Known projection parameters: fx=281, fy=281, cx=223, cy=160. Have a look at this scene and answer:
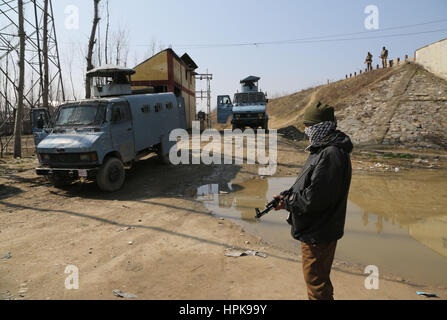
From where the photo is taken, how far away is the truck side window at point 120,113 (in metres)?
7.58

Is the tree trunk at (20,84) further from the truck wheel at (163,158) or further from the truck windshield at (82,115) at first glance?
the truck wheel at (163,158)

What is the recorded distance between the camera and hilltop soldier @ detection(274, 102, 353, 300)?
2.12 meters

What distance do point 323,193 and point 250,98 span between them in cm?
1554

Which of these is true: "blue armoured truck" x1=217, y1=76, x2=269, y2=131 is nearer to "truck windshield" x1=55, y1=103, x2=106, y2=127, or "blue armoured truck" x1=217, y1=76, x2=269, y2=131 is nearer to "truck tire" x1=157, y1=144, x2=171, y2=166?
"truck tire" x1=157, y1=144, x2=171, y2=166

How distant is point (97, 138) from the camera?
22.5 feet

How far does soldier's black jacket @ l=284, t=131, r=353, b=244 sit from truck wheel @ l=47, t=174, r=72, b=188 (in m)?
6.61

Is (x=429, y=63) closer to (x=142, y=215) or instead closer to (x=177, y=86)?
(x=177, y=86)

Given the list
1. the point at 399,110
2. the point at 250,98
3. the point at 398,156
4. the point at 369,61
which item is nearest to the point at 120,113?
the point at 250,98

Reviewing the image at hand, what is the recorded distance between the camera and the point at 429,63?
934 inches

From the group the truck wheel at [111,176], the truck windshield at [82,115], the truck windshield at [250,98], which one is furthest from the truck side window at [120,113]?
the truck windshield at [250,98]

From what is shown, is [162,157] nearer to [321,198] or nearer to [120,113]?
[120,113]
